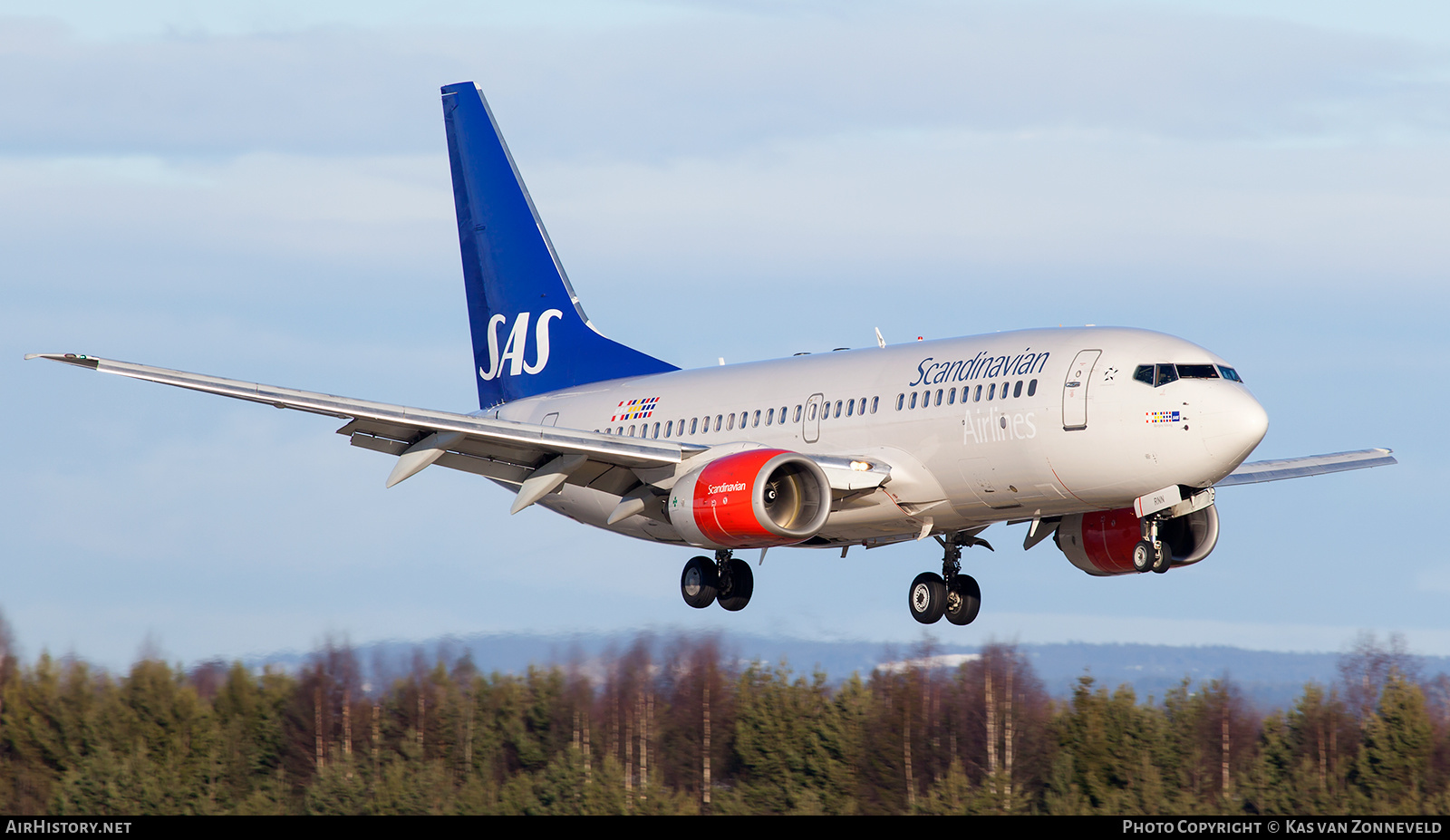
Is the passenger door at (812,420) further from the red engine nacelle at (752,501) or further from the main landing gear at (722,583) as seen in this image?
the main landing gear at (722,583)

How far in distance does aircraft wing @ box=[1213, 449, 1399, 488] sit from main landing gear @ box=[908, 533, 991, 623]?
19.2 ft

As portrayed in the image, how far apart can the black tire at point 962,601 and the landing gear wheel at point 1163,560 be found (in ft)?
17.1

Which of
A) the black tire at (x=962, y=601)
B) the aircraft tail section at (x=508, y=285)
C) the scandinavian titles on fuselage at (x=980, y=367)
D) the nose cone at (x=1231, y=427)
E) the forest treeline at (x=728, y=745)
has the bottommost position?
the forest treeline at (x=728, y=745)

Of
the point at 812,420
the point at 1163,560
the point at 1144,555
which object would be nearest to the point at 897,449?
the point at 812,420

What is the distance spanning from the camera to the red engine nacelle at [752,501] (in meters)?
32.4

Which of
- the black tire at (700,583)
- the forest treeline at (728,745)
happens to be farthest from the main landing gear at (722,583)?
the forest treeline at (728,745)

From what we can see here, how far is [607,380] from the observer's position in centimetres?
4303

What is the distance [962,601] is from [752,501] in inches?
309

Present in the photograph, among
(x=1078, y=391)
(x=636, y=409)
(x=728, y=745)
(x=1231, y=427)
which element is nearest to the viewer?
(x=1231, y=427)

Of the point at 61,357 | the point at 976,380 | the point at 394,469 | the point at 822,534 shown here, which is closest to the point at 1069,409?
the point at 976,380

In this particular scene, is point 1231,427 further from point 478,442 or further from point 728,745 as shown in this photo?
point 728,745

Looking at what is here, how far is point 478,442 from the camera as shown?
35.1 meters

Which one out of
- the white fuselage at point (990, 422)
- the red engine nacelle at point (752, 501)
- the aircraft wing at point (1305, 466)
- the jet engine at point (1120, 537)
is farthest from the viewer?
the aircraft wing at point (1305, 466)

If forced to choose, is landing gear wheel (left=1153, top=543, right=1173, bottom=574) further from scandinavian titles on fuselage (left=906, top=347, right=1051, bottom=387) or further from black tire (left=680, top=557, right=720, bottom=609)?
black tire (left=680, top=557, right=720, bottom=609)
